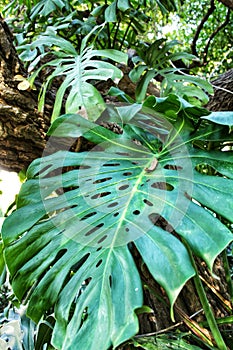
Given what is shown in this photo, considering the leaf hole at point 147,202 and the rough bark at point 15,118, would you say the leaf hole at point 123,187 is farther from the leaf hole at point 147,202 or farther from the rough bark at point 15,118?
the rough bark at point 15,118

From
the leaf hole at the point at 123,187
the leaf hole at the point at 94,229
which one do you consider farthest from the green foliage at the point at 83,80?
the leaf hole at the point at 94,229

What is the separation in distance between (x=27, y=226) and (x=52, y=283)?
0.12 meters

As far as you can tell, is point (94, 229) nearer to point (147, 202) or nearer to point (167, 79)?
point (147, 202)

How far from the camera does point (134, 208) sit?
0.71 m

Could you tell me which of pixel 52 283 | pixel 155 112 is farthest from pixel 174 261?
pixel 155 112

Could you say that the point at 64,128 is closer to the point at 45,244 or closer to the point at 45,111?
the point at 45,244

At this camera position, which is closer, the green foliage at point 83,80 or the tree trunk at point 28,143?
the green foliage at point 83,80

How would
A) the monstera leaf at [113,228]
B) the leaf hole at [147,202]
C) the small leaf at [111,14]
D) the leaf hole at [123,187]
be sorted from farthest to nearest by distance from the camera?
the small leaf at [111,14]
the leaf hole at [123,187]
the leaf hole at [147,202]
the monstera leaf at [113,228]

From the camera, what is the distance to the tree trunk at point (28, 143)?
3.44 ft

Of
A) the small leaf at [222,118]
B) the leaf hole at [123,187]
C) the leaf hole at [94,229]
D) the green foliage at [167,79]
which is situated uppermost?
the green foliage at [167,79]

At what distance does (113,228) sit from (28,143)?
22.6 inches

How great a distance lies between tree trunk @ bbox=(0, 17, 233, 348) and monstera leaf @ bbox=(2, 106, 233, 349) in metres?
0.29

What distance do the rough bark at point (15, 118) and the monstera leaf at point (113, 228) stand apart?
29cm

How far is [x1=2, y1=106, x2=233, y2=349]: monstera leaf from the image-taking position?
54 cm
